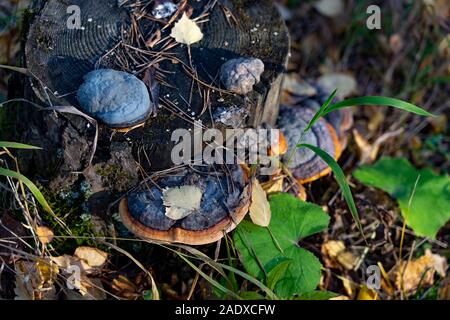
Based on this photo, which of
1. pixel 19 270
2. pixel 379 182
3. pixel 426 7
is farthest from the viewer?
pixel 426 7

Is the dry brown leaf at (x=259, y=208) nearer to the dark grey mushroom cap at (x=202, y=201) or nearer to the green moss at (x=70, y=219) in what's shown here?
the dark grey mushroom cap at (x=202, y=201)

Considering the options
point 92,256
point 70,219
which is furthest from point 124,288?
point 70,219

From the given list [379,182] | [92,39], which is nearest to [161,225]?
[92,39]

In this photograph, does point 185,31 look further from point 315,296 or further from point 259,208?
point 315,296

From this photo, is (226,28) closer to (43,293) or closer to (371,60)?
(43,293)

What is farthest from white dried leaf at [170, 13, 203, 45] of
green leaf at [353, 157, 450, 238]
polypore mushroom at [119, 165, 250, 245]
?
green leaf at [353, 157, 450, 238]

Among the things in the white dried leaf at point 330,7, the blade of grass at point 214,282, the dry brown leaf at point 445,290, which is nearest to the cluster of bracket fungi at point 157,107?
the blade of grass at point 214,282
